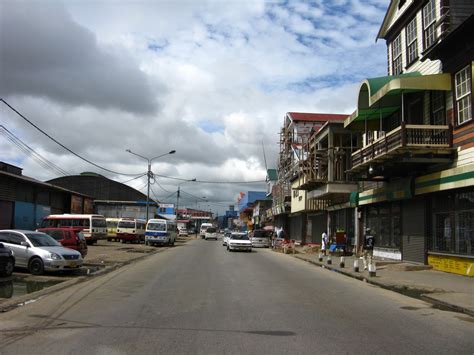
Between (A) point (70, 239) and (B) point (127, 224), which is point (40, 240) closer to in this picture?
(A) point (70, 239)

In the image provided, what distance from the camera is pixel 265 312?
963 centimetres

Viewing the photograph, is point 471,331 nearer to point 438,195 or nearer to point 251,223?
point 438,195

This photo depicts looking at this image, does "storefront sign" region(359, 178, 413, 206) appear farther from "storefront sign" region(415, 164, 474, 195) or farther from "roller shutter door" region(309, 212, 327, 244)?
"roller shutter door" region(309, 212, 327, 244)

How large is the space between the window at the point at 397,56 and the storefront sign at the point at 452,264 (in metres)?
9.39

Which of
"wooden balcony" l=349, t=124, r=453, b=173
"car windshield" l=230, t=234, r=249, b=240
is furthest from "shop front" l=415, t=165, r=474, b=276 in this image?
"car windshield" l=230, t=234, r=249, b=240

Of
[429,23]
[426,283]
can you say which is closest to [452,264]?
[426,283]

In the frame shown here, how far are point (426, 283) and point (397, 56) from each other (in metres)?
12.9

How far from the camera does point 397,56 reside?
23.7 meters

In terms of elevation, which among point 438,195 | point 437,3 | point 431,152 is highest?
point 437,3

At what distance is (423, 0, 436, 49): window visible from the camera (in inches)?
773

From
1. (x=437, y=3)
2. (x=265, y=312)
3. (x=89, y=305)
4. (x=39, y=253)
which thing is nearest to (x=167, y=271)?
(x=39, y=253)

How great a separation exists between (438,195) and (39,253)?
1504 centimetres

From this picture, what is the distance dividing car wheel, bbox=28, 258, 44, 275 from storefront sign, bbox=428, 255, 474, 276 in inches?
575

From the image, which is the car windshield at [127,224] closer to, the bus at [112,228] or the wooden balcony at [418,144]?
the bus at [112,228]
